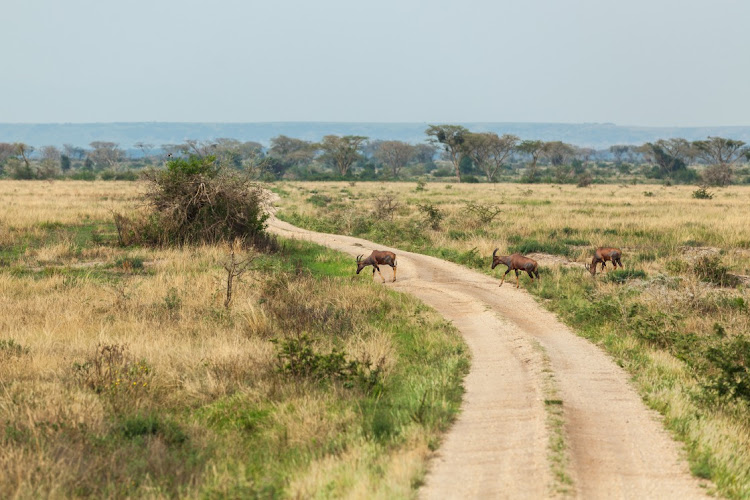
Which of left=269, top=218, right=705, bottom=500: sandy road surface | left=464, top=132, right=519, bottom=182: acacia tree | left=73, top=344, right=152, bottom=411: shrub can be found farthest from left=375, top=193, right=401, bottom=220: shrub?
left=464, top=132, right=519, bottom=182: acacia tree

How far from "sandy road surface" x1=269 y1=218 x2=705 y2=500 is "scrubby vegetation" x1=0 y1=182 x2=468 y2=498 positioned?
1.23 ft

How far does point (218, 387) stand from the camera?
28.9 ft

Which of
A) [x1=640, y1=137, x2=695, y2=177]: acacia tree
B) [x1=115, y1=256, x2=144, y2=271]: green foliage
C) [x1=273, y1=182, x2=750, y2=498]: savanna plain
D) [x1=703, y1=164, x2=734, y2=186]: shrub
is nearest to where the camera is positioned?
[x1=273, y1=182, x2=750, y2=498]: savanna plain

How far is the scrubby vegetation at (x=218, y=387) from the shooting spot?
624 centimetres

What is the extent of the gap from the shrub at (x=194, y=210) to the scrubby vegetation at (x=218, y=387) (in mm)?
6725

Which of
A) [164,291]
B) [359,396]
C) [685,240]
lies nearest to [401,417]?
[359,396]

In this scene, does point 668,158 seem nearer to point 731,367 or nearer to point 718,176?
point 718,176

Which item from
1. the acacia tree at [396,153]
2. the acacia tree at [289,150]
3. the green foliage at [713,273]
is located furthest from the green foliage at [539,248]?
the acacia tree at [289,150]

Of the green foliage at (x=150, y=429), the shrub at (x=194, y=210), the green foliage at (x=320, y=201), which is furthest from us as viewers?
the green foliage at (x=320, y=201)

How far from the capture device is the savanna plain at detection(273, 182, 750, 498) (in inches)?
316

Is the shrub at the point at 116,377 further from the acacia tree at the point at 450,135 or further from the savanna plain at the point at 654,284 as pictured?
the acacia tree at the point at 450,135

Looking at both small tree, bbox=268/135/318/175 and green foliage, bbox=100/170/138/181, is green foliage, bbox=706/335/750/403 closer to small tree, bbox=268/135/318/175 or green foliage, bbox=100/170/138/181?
green foliage, bbox=100/170/138/181

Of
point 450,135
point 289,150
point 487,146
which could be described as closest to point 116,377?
point 450,135

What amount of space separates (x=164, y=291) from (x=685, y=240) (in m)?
18.5
